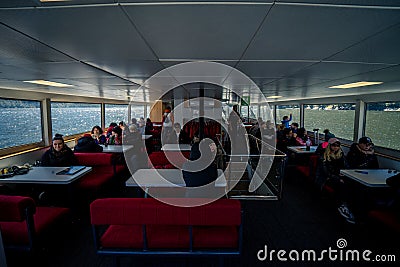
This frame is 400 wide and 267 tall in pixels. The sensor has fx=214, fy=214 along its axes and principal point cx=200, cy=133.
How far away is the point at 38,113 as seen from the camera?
493 centimetres

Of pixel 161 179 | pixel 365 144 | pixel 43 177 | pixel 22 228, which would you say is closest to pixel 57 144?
pixel 43 177

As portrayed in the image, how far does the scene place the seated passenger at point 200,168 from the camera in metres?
2.33

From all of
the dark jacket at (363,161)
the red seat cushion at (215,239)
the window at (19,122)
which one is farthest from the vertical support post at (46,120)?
the dark jacket at (363,161)

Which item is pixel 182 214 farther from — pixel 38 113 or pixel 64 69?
pixel 38 113

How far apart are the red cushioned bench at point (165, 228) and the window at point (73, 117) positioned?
461 centimetres

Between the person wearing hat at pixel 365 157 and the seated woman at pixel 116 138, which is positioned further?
the seated woman at pixel 116 138

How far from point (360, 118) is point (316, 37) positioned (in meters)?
4.81

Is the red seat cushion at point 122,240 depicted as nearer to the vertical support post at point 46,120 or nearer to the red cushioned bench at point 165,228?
the red cushioned bench at point 165,228

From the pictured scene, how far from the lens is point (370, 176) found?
288 centimetres

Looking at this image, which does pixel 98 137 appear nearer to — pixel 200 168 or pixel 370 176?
pixel 200 168

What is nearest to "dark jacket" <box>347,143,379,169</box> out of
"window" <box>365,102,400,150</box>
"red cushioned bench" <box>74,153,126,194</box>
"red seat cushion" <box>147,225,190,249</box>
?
"window" <box>365,102,400,150</box>

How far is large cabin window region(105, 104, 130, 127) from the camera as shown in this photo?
29.3 feet

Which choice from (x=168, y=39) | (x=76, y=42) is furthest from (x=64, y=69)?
(x=168, y=39)

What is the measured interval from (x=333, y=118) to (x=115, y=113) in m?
8.53
